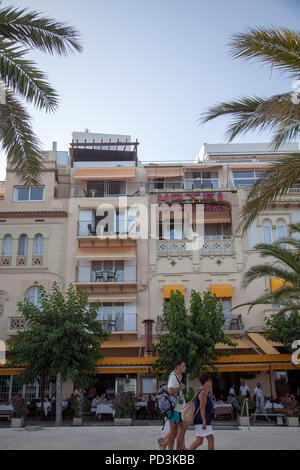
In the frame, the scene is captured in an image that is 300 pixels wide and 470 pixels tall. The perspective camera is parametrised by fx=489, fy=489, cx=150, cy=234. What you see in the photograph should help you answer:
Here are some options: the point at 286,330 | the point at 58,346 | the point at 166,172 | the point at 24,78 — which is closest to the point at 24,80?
the point at 24,78

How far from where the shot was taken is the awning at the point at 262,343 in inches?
845

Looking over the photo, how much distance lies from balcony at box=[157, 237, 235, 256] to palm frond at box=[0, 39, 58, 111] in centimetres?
1607

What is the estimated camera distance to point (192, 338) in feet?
62.5

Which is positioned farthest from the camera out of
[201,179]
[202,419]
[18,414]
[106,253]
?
[201,179]

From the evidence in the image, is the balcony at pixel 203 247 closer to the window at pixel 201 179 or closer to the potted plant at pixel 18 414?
the window at pixel 201 179

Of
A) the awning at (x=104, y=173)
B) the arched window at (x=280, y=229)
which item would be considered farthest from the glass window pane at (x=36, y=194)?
the arched window at (x=280, y=229)

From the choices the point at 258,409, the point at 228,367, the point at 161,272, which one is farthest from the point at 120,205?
the point at 258,409

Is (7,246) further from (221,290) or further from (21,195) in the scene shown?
(221,290)

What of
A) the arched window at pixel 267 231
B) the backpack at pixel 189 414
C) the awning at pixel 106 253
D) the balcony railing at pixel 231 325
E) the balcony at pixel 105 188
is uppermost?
the balcony at pixel 105 188

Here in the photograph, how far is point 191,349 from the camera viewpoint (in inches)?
733

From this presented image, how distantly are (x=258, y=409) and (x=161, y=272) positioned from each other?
9223 mm

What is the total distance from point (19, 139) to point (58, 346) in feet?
32.6

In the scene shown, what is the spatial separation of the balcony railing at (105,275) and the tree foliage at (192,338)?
568 centimetres

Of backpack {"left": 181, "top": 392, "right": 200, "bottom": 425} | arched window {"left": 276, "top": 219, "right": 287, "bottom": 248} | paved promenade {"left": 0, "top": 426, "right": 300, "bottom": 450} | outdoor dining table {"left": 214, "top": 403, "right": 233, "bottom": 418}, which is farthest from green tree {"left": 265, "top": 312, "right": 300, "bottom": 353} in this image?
backpack {"left": 181, "top": 392, "right": 200, "bottom": 425}
